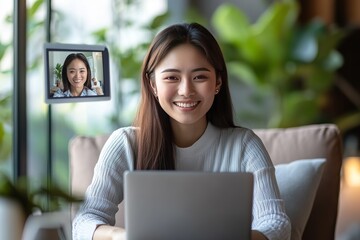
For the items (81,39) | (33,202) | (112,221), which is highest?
(81,39)

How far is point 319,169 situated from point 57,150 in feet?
4.91

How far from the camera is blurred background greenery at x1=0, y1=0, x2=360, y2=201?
314 centimetres

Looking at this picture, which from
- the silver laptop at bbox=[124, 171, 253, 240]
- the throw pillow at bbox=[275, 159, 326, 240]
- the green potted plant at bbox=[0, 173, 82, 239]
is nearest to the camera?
the green potted plant at bbox=[0, 173, 82, 239]

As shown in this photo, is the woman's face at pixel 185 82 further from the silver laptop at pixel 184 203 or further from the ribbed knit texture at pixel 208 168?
the silver laptop at pixel 184 203

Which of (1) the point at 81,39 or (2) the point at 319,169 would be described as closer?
(2) the point at 319,169

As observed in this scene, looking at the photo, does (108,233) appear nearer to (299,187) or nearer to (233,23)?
(299,187)

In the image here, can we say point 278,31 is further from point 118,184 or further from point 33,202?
point 33,202

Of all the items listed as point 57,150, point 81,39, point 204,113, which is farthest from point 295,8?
point 204,113

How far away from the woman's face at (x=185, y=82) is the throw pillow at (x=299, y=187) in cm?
38

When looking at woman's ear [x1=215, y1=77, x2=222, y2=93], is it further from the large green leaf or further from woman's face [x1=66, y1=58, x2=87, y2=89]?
the large green leaf

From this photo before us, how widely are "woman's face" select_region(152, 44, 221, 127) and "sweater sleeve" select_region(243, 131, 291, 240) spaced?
0.61ft

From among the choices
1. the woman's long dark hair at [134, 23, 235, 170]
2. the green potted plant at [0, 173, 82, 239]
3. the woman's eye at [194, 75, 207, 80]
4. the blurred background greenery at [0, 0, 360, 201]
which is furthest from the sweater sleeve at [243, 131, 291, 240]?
the blurred background greenery at [0, 0, 360, 201]

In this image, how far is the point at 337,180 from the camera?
2.06 meters

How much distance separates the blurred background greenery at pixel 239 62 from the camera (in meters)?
3.14
